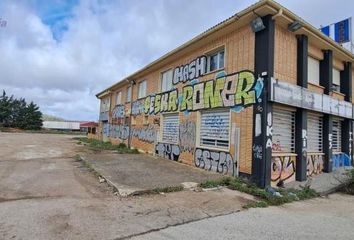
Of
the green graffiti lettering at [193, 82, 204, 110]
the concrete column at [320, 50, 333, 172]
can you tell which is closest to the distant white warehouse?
the green graffiti lettering at [193, 82, 204, 110]

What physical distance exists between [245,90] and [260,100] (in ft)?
2.98

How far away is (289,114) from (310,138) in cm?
190

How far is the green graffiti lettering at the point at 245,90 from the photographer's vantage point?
33.0ft

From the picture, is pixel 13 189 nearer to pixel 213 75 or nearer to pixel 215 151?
pixel 215 151

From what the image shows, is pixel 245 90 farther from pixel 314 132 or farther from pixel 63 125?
pixel 63 125

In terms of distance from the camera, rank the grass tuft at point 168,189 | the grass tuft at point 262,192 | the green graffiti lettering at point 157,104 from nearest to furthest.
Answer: the grass tuft at point 262,192 → the grass tuft at point 168,189 → the green graffiti lettering at point 157,104

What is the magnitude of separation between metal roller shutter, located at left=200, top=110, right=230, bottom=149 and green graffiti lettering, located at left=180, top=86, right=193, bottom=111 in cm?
100

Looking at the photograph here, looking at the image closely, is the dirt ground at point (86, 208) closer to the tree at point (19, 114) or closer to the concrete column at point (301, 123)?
the concrete column at point (301, 123)

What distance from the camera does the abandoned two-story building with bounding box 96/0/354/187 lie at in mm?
9675

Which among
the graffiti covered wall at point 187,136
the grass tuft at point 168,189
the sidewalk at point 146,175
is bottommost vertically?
the grass tuft at point 168,189

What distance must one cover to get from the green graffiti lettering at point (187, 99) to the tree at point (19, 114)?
57194 mm

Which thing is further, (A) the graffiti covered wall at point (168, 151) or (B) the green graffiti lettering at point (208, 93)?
(A) the graffiti covered wall at point (168, 151)

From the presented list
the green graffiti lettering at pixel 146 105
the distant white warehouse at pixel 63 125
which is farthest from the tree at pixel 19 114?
the green graffiti lettering at pixel 146 105

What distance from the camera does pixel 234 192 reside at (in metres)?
8.65
